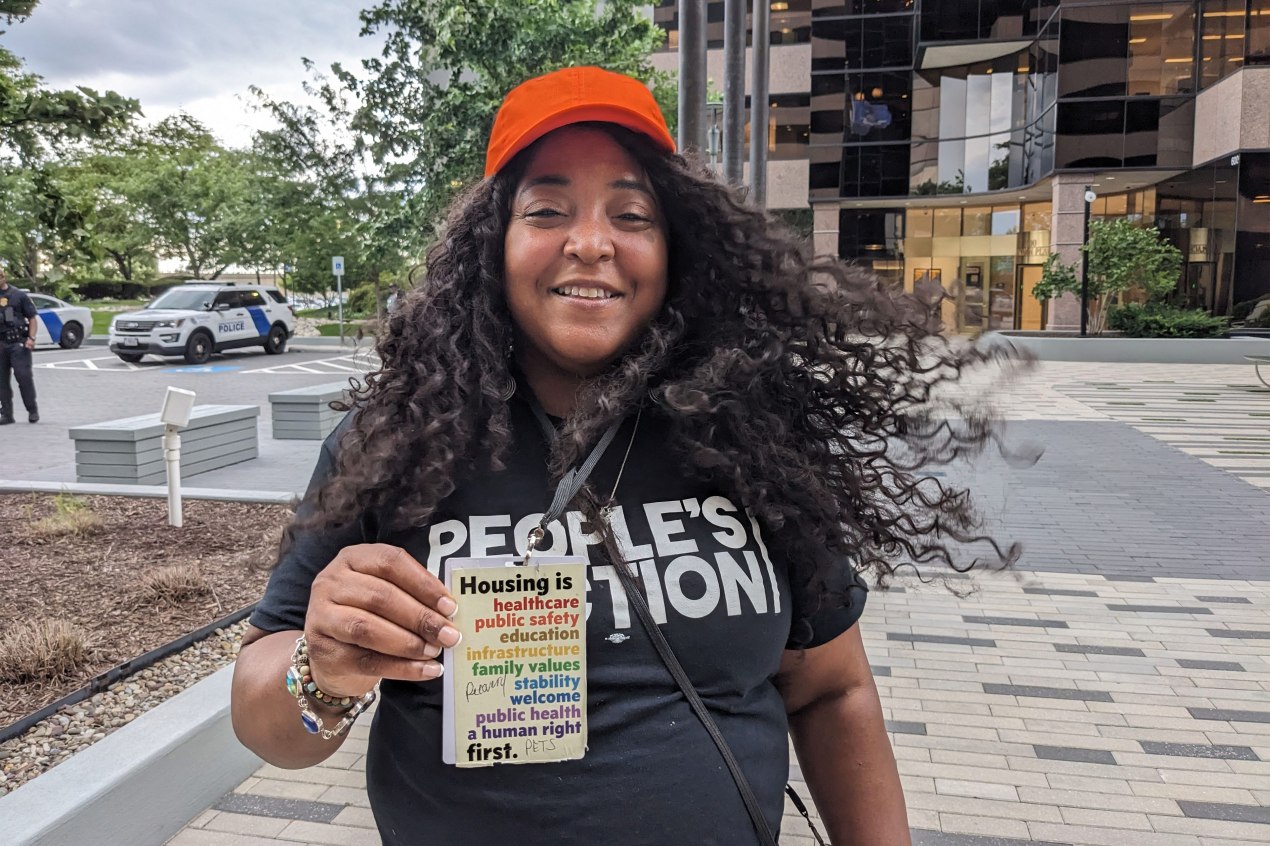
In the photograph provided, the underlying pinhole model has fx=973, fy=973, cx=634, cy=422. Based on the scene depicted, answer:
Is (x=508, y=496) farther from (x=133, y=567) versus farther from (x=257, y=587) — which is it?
(x=133, y=567)

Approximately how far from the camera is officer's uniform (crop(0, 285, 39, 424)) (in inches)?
467

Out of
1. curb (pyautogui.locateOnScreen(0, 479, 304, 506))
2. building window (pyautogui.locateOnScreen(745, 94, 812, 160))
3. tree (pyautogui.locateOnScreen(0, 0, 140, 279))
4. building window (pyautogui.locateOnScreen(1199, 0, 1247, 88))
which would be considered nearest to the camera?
tree (pyautogui.locateOnScreen(0, 0, 140, 279))

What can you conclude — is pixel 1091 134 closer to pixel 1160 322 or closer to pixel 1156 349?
pixel 1160 322

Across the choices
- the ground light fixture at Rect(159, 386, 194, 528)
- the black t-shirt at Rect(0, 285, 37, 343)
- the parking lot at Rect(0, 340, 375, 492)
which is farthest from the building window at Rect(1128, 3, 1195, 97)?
the ground light fixture at Rect(159, 386, 194, 528)

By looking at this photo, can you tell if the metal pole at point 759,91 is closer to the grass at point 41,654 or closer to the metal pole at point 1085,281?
the grass at point 41,654

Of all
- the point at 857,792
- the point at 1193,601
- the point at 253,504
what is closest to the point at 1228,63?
the point at 1193,601

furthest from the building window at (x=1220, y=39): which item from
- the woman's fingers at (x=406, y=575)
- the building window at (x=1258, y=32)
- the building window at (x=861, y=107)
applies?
the woman's fingers at (x=406, y=575)

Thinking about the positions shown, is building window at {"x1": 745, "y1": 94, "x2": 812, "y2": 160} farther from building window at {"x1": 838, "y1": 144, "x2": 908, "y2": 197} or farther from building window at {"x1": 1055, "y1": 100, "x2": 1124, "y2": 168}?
building window at {"x1": 1055, "y1": 100, "x2": 1124, "y2": 168}

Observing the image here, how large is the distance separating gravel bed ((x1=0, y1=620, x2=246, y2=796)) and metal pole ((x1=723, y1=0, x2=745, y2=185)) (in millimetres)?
4550

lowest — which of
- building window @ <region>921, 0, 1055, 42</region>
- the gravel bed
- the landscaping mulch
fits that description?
Result: the gravel bed

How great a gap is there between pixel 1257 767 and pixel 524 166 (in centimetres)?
341

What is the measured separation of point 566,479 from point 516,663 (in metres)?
0.29

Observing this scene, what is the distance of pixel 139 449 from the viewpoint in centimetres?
820

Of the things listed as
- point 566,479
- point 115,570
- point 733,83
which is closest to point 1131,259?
point 733,83
